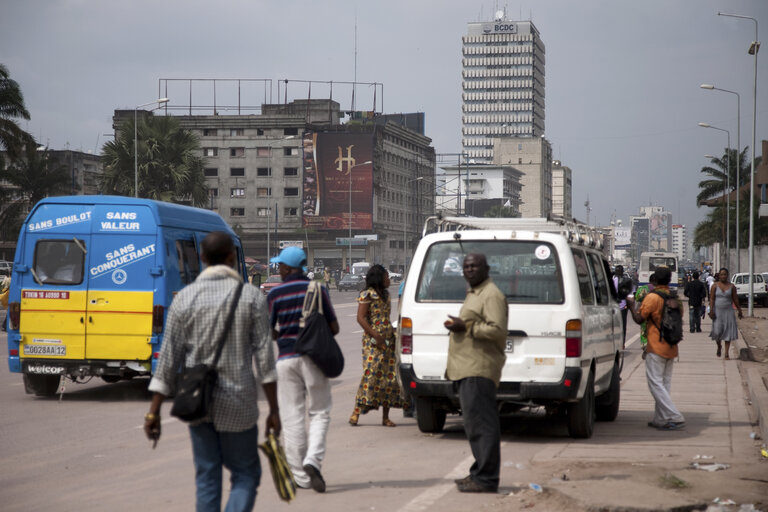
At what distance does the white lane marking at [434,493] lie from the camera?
6.47 meters

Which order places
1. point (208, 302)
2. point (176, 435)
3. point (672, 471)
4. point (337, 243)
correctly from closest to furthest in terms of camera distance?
1. point (208, 302)
2. point (672, 471)
3. point (176, 435)
4. point (337, 243)

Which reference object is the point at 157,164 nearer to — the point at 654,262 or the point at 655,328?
the point at 654,262

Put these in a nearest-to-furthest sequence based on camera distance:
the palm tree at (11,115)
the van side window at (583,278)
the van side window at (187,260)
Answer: the van side window at (583,278)
the van side window at (187,260)
the palm tree at (11,115)

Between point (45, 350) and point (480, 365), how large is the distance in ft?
24.1

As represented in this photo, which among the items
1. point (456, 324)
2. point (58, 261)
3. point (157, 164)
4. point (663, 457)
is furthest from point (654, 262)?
point (456, 324)

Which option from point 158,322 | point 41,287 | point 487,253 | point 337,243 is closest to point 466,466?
point 487,253

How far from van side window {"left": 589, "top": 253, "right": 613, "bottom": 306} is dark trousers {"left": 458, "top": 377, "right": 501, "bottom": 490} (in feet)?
12.8

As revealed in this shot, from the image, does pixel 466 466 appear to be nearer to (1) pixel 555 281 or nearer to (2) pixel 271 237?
(1) pixel 555 281

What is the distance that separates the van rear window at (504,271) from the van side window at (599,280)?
146cm

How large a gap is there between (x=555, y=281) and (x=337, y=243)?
9487cm

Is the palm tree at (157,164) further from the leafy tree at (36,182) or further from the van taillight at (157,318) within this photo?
the van taillight at (157,318)

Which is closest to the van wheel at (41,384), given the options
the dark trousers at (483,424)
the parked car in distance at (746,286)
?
the dark trousers at (483,424)

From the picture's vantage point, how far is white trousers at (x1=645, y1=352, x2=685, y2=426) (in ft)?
33.1

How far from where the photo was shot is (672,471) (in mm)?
7574
